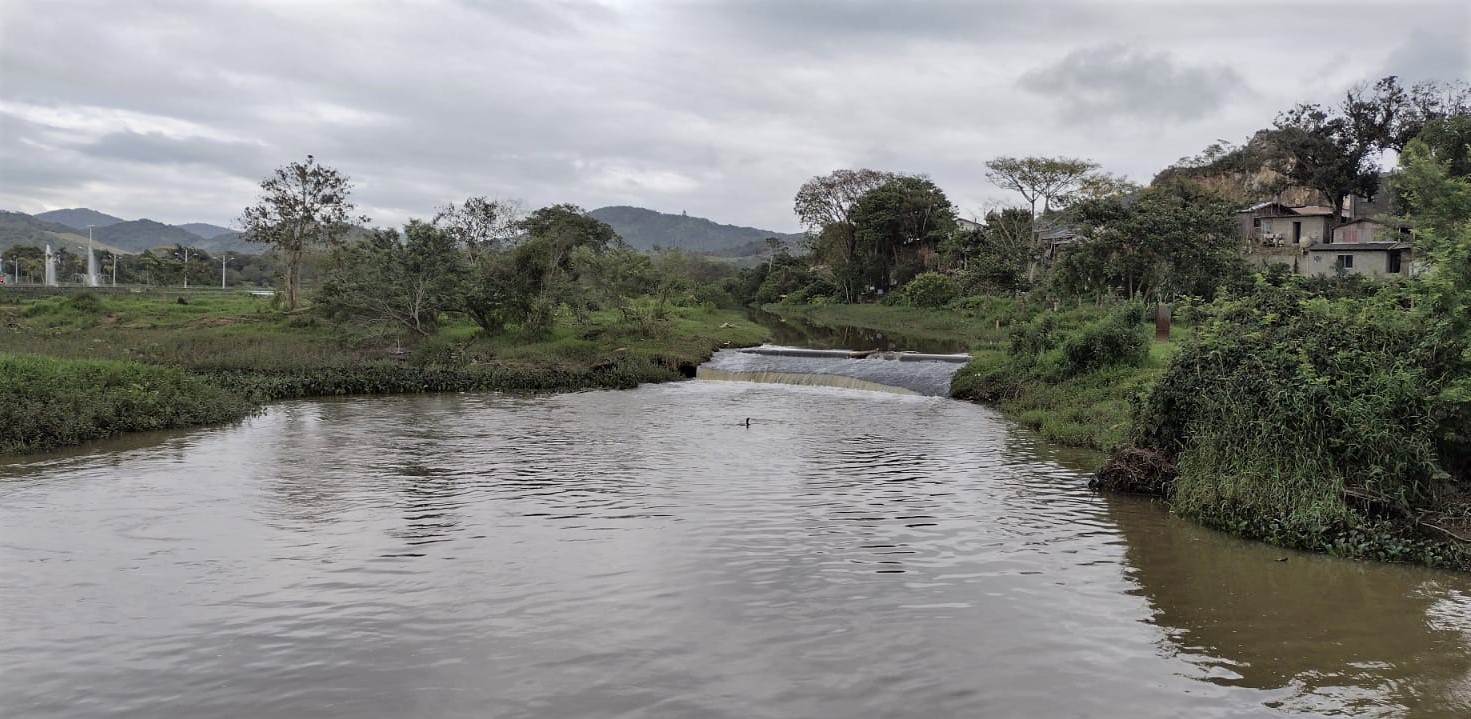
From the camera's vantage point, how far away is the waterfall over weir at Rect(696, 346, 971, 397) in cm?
2870

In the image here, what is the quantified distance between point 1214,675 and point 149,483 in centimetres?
1512

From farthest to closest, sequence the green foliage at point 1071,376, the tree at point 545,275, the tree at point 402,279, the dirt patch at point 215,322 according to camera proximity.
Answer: the dirt patch at point 215,322, the tree at point 545,275, the tree at point 402,279, the green foliage at point 1071,376

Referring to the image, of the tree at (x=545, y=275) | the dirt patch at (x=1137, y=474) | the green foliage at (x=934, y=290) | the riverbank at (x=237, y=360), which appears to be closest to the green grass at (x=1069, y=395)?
the dirt patch at (x=1137, y=474)

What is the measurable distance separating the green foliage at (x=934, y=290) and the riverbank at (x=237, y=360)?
1808 centimetres

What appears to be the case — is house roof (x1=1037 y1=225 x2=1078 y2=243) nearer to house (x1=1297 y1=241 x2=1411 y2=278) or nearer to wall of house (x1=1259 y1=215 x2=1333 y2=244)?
wall of house (x1=1259 y1=215 x2=1333 y2=244)

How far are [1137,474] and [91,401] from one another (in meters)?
20.0

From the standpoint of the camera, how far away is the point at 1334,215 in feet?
175

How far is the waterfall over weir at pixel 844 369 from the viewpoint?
28703mm

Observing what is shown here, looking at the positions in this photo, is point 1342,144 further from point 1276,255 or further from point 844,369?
point 844,369

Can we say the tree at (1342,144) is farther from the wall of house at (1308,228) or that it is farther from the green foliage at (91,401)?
the green foliage at (91,401)

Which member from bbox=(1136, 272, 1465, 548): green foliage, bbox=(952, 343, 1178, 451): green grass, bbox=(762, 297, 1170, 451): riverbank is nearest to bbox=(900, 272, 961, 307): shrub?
bbox=(762, 297, 1170, 451): riverbank

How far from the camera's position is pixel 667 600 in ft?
29.9

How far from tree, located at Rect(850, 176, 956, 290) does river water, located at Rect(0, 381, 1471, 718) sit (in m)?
53.8

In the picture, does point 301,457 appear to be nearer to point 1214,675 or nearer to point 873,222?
point 1214,675
